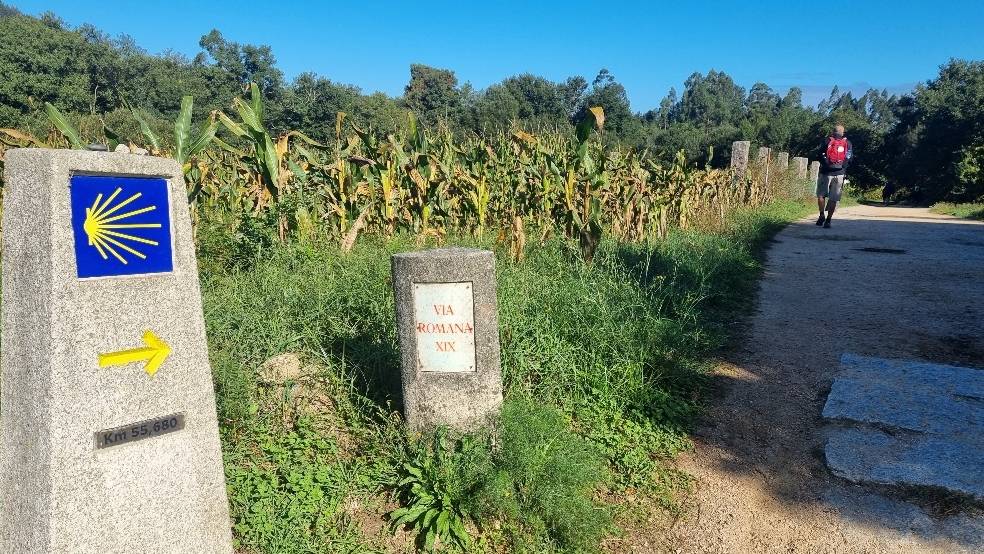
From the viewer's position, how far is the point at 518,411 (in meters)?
3.24

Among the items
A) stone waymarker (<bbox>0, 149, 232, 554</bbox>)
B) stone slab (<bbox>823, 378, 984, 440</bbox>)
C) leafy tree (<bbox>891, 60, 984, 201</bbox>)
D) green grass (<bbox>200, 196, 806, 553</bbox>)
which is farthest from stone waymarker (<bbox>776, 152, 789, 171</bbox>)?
stone waymarker (<bbox>0, 149, 232, 554</bbox>)

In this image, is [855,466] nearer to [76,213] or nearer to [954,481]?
Result: [954,481]

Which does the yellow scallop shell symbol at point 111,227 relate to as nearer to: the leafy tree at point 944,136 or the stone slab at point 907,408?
the stone slab at point 907,408

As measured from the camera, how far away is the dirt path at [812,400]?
9.00 ft

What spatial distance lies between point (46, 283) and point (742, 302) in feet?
18.4

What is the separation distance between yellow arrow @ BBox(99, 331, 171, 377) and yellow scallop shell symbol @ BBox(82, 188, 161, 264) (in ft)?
0.96

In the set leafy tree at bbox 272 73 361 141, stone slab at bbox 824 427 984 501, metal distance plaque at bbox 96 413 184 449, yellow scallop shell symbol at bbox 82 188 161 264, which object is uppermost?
leafy tree at bbox 272 73 361 141

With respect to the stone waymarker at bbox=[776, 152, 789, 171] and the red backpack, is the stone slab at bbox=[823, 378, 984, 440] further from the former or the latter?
the stone waymarker at bbox=[776, 152, 789, 171]

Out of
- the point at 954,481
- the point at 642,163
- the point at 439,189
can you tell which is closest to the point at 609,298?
the point at 954,481

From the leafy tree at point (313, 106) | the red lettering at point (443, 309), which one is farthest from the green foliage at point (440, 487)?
the leafy tree at point (313, 106)

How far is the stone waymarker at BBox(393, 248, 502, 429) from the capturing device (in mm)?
2938

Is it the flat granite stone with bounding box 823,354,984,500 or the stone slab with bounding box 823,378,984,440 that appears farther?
the stone slab with bounding box 823,378,984,440

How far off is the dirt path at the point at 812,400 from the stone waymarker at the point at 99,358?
2.16m

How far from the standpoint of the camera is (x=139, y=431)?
212 centimetres
